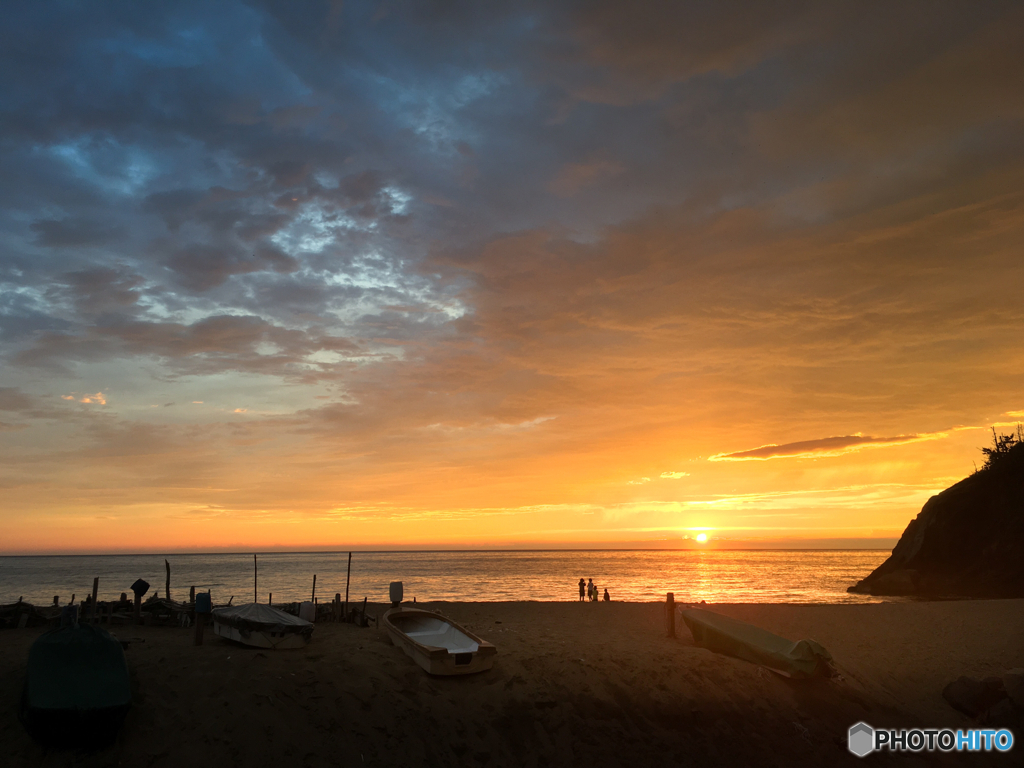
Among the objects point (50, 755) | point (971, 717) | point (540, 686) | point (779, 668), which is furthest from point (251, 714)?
point (971, 717)

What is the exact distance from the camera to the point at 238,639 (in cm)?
1548

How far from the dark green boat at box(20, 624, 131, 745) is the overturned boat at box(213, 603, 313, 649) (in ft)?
12.0

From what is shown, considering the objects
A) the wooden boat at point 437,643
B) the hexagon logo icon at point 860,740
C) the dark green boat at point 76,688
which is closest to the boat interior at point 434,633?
the wooden boat at point 437,643

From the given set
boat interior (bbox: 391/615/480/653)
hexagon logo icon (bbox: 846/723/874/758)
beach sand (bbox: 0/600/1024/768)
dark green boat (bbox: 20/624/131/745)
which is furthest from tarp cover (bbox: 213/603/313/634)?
hexagon logo icon (bbox: 846/723/874/758)

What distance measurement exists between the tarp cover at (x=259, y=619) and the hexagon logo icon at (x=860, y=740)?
544 inches

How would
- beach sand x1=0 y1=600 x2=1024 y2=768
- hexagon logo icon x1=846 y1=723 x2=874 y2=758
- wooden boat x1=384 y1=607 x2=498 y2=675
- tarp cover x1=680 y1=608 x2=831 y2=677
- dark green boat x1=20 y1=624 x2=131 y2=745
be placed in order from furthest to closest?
tarp cover x1=680 y1=608 x2=831 y2=677
wooden boat x1=384 y1=607 x2=498 y2=675
hexagon logo icon x1=846 y1=723 x2=874 y2=758
beach sand x1=0 y1=600 x2=1024 y2=768
dark green boat x1=20 y1=624 x2=131 y2=745

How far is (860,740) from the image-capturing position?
1489 centimetres

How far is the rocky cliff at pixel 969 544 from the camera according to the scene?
48.8 m

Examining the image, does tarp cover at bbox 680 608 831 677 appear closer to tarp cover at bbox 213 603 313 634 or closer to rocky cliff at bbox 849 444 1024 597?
tarp cover at bbox 213 603 313 634

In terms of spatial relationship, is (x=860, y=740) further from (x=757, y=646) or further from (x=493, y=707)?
(x=493, y=707)

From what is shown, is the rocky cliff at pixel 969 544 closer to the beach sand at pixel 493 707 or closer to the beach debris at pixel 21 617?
the beach sand at pixel 493 707

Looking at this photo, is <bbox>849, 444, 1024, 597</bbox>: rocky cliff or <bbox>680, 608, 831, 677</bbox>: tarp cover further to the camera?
<bbox>849, 444, 1024, 597</bbox>: rocky cliff

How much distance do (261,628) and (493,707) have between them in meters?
6.26

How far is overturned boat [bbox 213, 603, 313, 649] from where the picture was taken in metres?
15.4
